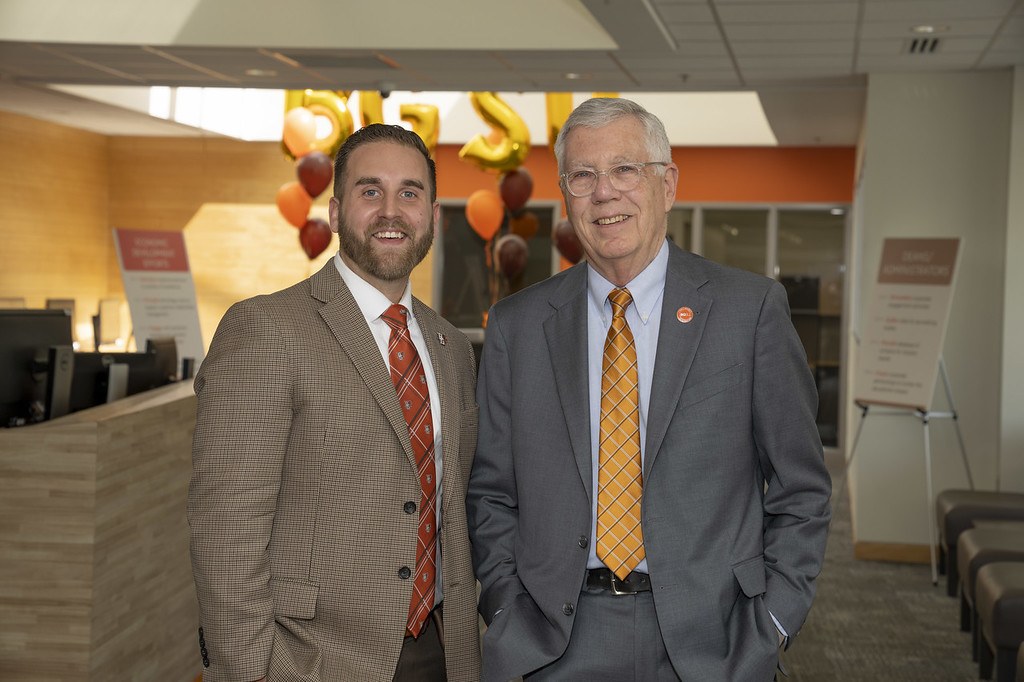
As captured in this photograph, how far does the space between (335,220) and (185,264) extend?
6.76 metres

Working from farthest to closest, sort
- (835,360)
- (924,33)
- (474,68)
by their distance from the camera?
(835,360)
(474,68)
(924,33)

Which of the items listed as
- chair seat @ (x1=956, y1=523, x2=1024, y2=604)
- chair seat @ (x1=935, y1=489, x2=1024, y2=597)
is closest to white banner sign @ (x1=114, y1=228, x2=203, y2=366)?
chair seat @ (x1=935, y1=489, x2=1024, y2=597)

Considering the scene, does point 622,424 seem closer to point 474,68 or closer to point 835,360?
point 474,68

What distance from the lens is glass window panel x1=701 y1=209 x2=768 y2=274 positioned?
13.7 metres

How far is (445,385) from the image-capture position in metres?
2.48

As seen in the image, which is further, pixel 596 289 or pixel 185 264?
pixel 185 264

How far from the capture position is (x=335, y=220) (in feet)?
8.05

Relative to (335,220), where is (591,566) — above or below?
below

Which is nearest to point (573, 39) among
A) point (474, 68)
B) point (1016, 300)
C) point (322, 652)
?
point (474, 68)

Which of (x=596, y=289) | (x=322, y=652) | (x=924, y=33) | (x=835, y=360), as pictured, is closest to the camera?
(x=322, y=652)

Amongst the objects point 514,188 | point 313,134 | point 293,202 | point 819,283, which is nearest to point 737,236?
point 819,283

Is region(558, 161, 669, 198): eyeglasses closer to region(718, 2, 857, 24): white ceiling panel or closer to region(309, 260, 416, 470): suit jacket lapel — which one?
region(309, 260, 416, 470): suit jacket lapel

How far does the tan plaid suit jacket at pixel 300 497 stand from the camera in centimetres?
214

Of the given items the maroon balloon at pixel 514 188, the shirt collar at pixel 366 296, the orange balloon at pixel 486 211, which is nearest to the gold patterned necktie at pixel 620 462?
the shirt collar at pixel 366 296
